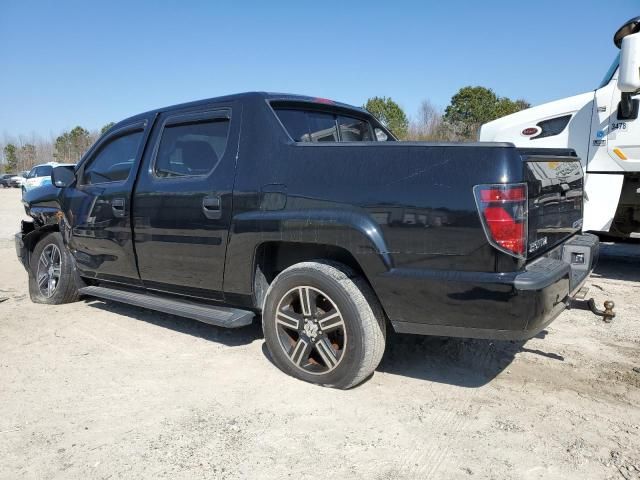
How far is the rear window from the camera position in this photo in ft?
12.1

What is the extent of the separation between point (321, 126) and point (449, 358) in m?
2.03

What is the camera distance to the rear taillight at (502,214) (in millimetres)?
2531

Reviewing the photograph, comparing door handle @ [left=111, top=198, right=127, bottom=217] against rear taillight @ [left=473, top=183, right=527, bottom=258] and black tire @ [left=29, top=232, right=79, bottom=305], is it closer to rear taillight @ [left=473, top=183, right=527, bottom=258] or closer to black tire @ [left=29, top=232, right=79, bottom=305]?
black tire @ [left=29, top=232, right=79, bottom=305]

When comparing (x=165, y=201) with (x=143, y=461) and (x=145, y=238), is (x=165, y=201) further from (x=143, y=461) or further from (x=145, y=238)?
(x=143, y=461)

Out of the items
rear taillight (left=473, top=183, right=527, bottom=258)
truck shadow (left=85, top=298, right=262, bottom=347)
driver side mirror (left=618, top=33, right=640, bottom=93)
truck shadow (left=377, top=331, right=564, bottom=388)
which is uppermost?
driver side mirror (left=618, top=33, right=640, bottom=93)

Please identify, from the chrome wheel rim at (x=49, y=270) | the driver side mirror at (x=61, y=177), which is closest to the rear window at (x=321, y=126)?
the driver side mirror at (x=61, y=177)

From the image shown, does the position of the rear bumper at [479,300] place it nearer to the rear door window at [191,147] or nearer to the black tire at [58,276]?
the rear door window at [191,147]

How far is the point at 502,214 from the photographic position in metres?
2.53

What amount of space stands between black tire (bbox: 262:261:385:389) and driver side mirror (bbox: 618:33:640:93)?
3748 millimetres

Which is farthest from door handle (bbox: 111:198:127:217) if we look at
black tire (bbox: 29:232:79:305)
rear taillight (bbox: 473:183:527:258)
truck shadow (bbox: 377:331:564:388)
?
rear taillight (bbox: 473:183:527:258)

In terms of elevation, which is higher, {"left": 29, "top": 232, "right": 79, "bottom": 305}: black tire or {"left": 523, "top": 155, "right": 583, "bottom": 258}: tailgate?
{"left": 523, "top": 155, "right": 583, "bottom": 258}: tailgate

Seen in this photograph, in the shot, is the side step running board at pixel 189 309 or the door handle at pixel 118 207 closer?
the side step running board at pixel 189 309

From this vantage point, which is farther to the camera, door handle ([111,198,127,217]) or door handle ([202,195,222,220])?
door handle ([111,198,127,217])

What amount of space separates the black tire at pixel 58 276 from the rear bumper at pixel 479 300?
372 centimetres
